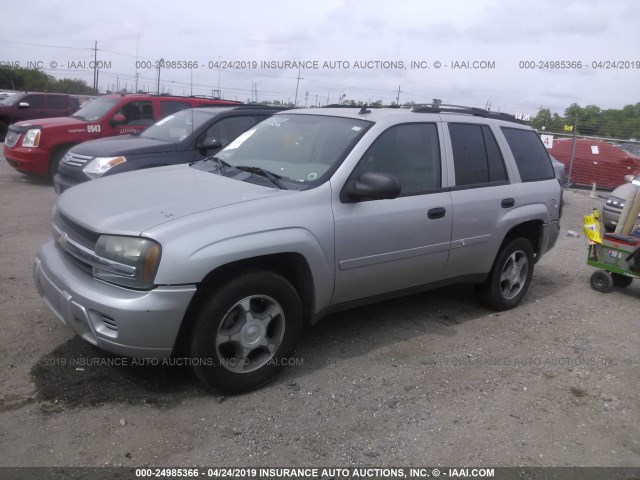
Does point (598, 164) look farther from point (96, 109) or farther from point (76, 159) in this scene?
point (76, 159)

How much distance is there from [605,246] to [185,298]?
4.96 metres

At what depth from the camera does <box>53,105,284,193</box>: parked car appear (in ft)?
23.0

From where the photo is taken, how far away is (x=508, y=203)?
495cm

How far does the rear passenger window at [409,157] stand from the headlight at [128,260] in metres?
1.52

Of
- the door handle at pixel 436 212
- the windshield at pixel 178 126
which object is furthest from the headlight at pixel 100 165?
the door handle at pixel 436 212

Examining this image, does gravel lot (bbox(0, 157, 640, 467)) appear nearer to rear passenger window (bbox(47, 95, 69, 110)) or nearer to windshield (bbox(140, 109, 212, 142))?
windshield (bbox(140, 109, 212, 142))

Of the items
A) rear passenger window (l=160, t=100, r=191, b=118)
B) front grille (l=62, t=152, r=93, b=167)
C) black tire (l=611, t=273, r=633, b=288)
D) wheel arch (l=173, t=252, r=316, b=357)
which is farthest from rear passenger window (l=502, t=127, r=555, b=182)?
rear passenger window (l=160, t=100, r=191, b=118)

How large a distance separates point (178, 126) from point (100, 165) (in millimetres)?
1300

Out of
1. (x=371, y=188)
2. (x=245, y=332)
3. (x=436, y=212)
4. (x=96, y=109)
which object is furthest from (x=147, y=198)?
(x=96, y=109)

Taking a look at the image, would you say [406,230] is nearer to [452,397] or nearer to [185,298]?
[452,397]

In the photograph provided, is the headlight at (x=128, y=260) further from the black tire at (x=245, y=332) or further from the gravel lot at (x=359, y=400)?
the gravel lot at (x=359, y=400)

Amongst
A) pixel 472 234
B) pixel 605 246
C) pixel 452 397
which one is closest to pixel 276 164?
pixel 472 234

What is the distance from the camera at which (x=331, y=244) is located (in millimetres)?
3666

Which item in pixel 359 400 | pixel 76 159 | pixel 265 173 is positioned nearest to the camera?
pixel 359 400
